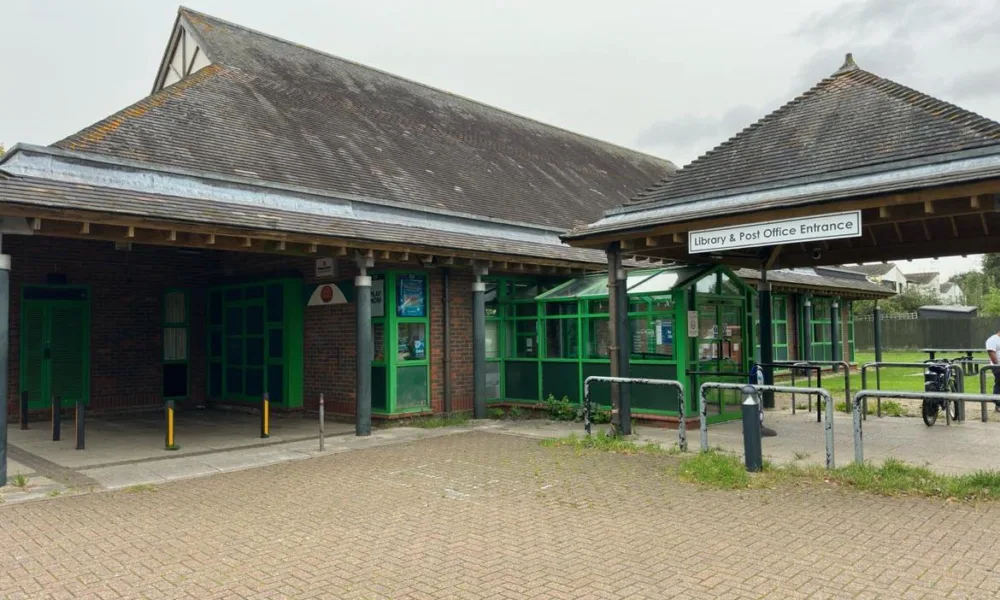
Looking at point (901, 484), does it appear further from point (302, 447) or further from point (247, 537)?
point (302, 447)

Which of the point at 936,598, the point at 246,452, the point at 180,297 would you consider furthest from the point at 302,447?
the point at 936,598

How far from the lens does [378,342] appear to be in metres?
12.2

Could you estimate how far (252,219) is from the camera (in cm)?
986

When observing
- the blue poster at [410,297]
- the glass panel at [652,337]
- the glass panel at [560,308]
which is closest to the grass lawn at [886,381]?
the glass panel at [652,337]

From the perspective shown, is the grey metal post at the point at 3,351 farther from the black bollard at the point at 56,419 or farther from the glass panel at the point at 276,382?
the glass panel at the point at 276,382

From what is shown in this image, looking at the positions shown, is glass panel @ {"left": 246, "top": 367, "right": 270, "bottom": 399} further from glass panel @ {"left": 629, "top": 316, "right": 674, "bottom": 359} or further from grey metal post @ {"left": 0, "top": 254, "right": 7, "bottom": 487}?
glass panel @ {"left": 629, "top": 316, "right": 674, "bottom": 359}

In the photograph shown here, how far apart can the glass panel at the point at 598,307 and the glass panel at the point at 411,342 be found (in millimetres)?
3041

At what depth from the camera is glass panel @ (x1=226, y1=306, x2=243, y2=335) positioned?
1496 centimetres

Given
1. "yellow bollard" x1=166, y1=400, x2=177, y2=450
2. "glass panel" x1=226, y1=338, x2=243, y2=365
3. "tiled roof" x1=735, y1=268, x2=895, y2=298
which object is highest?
"tiled roof" x1=735, y1=268, x2=895, y2=298

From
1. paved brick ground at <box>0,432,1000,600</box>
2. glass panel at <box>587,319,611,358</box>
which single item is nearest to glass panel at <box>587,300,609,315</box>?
glass panel at <box>587,319,611,358</box>

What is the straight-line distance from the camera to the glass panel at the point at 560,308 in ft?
44.0

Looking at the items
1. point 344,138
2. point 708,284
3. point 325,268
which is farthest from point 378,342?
point 708,284

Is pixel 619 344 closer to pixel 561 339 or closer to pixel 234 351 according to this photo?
pixel 561 339

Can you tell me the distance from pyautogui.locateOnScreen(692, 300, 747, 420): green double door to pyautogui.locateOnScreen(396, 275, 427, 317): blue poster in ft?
15.7
